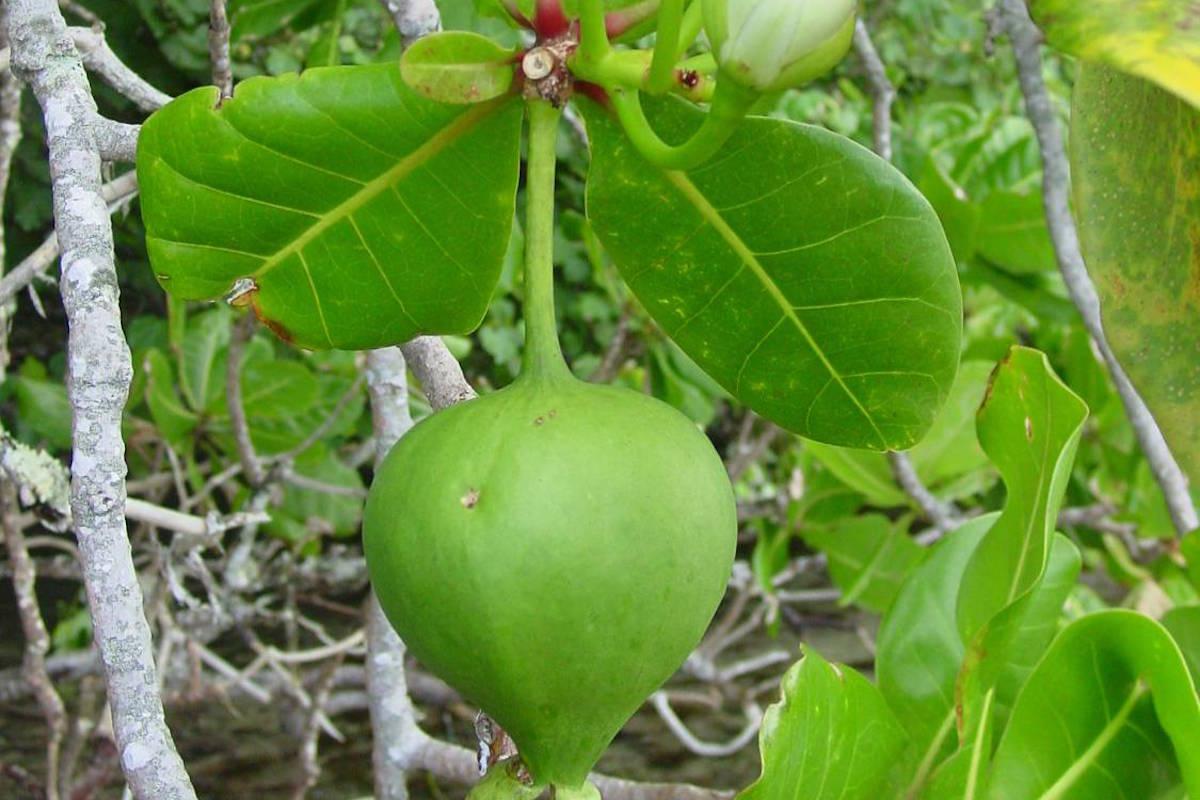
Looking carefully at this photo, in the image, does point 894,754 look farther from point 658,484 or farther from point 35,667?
point 35,667

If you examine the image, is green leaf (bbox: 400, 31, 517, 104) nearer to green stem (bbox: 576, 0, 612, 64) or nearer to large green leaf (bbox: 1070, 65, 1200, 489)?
green stem (bbox: 576, 0, 612, 64)

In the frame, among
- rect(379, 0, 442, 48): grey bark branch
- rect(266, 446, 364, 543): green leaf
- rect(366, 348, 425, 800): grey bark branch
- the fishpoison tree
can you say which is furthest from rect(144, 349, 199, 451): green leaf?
rect(379, 0, 442, 48): grey bark branch

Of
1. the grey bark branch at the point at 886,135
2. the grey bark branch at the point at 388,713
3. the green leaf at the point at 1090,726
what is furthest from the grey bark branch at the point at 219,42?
the green leaf at the point at 1090,726

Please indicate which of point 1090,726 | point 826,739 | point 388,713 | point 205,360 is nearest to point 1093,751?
point 1090,726

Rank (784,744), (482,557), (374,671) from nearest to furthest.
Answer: (482,557) → (784,744) → (374,671)

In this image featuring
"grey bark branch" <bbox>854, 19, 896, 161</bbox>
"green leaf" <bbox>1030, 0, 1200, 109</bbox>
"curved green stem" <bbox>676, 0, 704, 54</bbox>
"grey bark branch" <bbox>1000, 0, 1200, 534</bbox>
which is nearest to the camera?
"green leaf" <bbox>1030, 0, 1200, 109</bbox>

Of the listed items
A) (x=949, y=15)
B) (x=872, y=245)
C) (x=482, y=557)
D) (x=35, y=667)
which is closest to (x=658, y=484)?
(x=482, y=557)

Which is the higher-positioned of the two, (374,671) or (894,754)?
(894,754)
